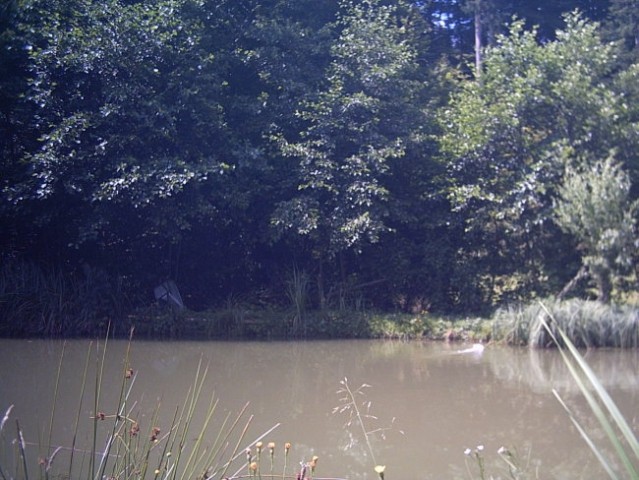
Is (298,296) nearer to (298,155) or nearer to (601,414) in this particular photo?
(298,155)

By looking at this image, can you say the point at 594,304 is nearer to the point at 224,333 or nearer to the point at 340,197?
the point at 340,197

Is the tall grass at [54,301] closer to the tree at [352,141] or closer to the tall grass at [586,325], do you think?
the tree at [352,141]

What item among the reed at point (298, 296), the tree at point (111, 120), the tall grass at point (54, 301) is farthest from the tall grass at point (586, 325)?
the tall grass at point (54, 301)

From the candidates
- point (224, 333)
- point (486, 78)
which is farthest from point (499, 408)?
point (486, 78)

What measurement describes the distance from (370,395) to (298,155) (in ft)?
21.5

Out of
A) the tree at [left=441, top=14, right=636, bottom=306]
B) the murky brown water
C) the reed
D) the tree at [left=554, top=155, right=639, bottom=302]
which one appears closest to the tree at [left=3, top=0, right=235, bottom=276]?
the reed

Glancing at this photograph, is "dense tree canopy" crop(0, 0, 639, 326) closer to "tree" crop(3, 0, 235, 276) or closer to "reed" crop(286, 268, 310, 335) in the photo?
"tree" crop(3, 0, 235, 276)

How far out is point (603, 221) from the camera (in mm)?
11648

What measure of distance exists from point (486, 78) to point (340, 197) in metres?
3.77

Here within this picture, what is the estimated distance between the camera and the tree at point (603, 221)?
11.6 m

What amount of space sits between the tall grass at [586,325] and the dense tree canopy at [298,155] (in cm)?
81

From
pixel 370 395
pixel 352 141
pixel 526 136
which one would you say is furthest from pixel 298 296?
pixel 370 395

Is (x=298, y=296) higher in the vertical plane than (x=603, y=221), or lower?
lower

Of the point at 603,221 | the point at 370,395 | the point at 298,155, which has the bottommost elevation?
the point at 370,395
